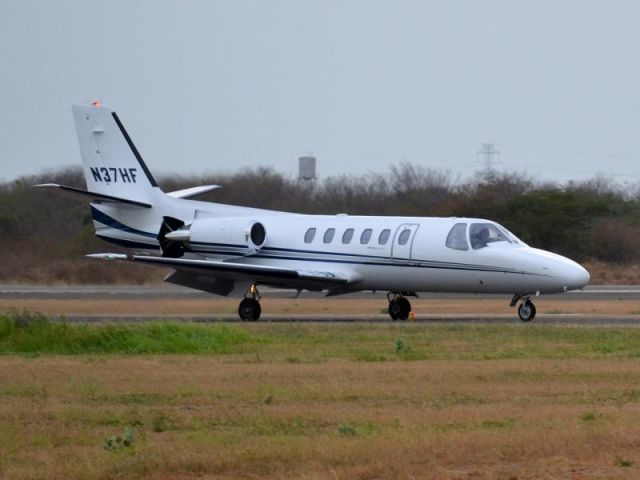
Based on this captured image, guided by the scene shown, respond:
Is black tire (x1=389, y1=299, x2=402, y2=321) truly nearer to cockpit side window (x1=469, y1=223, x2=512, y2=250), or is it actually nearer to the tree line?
cockpit side window (x1=469, y1=223, x2=512, y2=250)

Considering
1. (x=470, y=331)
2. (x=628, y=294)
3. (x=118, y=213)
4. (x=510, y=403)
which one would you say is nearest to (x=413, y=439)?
(x=510, y=403)

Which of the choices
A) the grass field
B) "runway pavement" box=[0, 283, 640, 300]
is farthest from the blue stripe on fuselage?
"runway pavement" box=[0, 283, 640, 300]

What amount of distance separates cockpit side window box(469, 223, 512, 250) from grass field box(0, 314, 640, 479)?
518 cm

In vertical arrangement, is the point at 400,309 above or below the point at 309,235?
below

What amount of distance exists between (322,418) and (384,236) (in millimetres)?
16781

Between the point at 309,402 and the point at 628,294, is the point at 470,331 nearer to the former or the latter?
the point at 309,402

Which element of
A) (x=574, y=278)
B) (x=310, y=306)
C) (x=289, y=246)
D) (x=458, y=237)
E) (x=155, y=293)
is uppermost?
(x=458, y=237)

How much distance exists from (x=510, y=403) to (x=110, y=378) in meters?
5.13

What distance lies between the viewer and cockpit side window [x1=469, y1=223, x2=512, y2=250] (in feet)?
92.9

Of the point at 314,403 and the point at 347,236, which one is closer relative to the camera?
the point at 314,403

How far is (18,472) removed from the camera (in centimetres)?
1038

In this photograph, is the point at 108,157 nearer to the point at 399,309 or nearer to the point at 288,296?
the point at 399,309

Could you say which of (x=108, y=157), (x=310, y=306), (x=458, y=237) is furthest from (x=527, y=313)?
(x=108, y=157)

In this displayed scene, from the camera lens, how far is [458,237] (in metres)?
28.5
